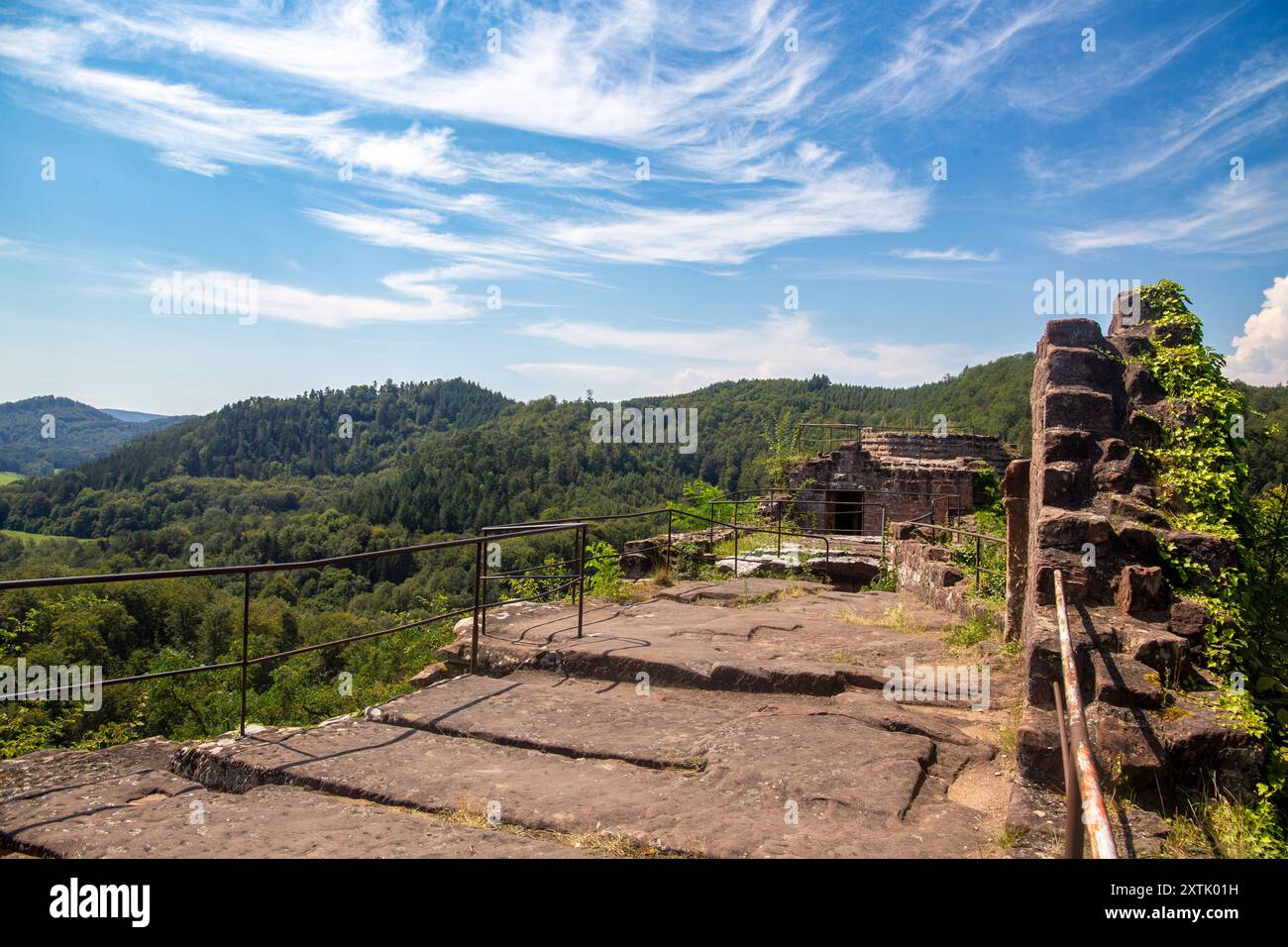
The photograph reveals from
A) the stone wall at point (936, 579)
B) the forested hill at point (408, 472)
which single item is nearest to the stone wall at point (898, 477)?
the stone wall at point (936, 579)

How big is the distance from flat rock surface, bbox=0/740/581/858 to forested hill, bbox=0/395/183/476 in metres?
143

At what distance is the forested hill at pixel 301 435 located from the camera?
98938 mm

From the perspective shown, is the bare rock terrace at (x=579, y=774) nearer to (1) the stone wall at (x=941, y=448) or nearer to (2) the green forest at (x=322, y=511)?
(2) the green forest at (x=322, y=511)

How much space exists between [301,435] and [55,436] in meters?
35.5

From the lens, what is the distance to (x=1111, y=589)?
4734 mm

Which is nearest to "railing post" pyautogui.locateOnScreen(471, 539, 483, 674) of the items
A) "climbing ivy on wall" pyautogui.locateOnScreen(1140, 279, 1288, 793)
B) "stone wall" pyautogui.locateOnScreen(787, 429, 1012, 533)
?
"climbing ivy on wall" pyautogui.locateOnScreen(1140, 279, 1288, 793)

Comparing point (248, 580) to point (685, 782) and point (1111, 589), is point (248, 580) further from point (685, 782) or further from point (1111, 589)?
point (1111, 589)

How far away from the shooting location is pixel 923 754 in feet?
14.4

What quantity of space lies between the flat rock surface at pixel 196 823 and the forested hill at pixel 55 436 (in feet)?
468

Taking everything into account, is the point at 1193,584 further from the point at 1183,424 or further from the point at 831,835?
the point at 831,835

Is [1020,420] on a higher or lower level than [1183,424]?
higher

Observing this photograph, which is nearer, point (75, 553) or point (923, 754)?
point (923, 754)
